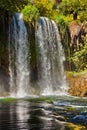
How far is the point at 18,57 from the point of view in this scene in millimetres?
45688

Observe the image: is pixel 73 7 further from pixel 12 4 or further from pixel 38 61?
pixel 38 61

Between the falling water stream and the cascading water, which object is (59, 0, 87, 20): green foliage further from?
the cascading water

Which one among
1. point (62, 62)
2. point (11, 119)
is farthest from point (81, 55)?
point (11, 119)

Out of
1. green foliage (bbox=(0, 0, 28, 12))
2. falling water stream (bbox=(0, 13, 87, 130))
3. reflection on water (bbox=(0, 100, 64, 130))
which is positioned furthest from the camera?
green foliage (bbox=(0, 0, 28, 12))

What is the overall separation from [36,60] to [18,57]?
2.51 metres

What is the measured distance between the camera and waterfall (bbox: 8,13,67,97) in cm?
4506

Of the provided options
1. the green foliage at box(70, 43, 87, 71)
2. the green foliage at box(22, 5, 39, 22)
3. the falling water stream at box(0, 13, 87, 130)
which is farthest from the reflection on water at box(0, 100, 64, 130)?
the green foliage at box(70, 43, 87, 71)

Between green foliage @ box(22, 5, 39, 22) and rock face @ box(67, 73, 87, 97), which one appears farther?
green foliage @ box(22, 5, 39, 22)

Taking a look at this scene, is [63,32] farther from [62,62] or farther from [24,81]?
[24,81]

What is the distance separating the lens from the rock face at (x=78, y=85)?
137ft

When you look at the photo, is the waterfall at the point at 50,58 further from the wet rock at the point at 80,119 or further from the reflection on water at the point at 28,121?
the wet rock at the point at 80,119

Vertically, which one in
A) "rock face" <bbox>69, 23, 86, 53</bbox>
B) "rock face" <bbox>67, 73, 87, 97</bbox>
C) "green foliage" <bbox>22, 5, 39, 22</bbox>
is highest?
"green foliage" <bbox>22, 5, 39, 22</bbox>

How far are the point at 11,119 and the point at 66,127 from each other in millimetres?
3656

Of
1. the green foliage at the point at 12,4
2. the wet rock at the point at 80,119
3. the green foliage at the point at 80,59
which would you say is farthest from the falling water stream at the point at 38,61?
the wet rock at the point at 80,119
